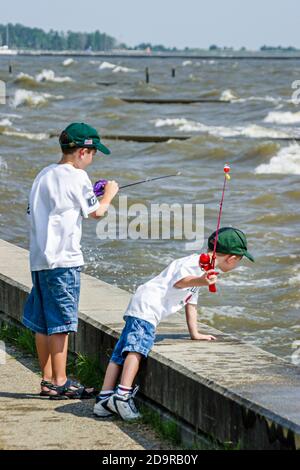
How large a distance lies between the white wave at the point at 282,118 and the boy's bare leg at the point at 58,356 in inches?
1589

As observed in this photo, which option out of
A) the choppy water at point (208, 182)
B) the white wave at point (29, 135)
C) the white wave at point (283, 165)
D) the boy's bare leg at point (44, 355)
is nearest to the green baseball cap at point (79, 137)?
the boy's bare leg at point (44, 355)

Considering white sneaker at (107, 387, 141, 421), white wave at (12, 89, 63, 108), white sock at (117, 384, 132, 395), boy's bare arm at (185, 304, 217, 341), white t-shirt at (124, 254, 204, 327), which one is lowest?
white wave at (12, 89, 63, 108)

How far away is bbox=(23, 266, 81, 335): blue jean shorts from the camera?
6.13 m

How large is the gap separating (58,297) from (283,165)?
71.4 ft

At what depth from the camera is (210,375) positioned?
213 inches

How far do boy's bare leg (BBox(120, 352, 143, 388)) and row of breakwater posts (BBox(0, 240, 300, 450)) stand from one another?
73mm

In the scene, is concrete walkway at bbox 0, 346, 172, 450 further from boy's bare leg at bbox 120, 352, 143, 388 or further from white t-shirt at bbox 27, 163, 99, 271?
white t-shirt at bbox 27, 163, 99, 271

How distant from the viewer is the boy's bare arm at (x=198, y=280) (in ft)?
19.2

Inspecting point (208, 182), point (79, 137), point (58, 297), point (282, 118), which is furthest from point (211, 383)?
point (282, 118)

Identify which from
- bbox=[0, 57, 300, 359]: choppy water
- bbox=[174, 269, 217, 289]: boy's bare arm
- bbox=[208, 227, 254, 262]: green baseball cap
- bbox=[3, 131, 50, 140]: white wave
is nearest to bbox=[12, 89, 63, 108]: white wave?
bbox=[0, 57, 300, 359]: choppy water

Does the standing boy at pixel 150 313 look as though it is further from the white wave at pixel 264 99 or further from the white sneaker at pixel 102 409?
the white wave at pixel 264 99

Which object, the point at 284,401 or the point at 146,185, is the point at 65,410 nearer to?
the point at 284,401

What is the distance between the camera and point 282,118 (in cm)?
4747

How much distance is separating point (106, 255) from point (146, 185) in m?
7.69
